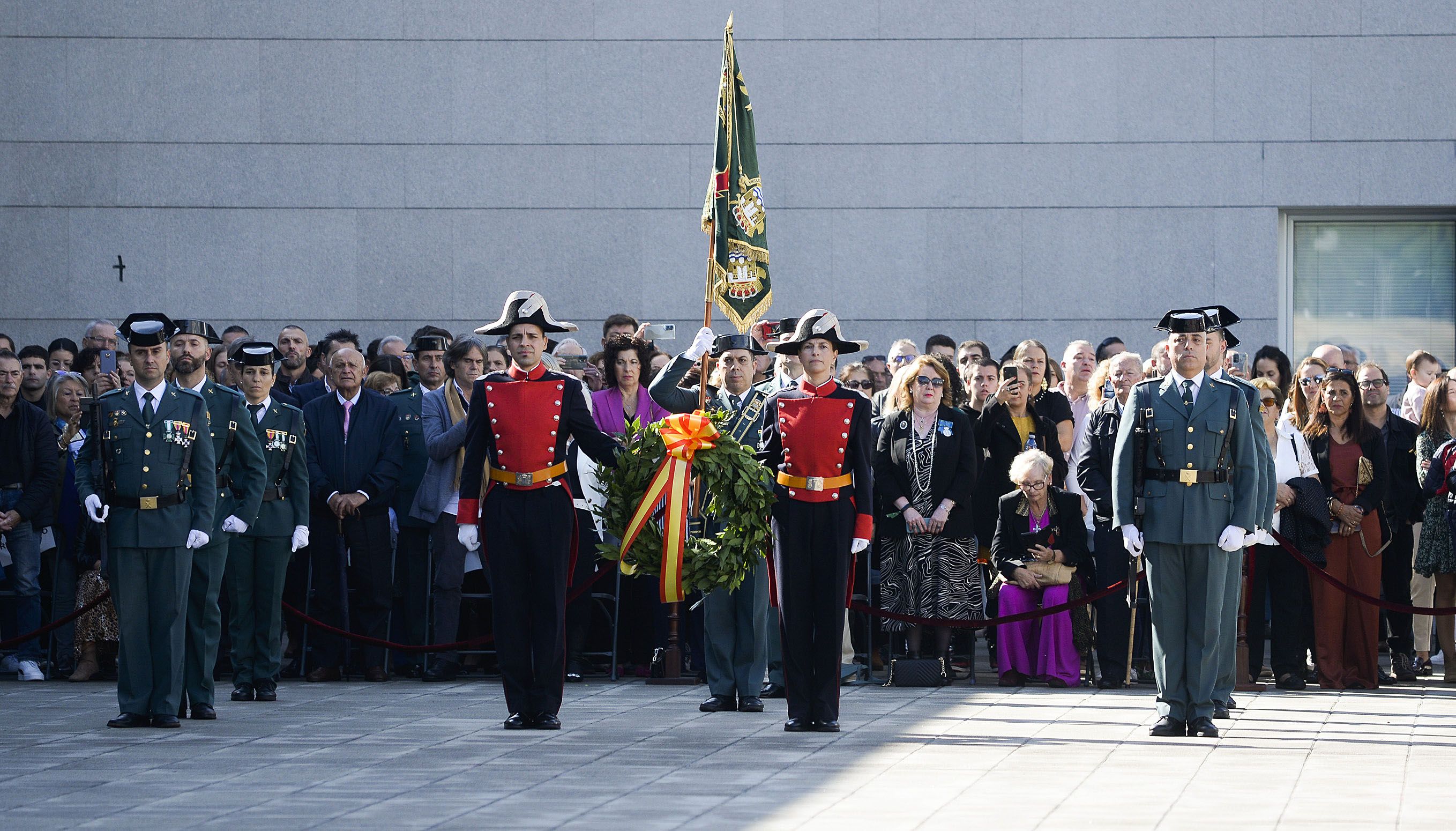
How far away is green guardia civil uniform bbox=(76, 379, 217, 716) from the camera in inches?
366

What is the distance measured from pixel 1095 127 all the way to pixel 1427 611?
21.3 ft

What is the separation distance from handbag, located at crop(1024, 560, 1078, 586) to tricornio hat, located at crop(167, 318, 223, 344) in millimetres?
4909

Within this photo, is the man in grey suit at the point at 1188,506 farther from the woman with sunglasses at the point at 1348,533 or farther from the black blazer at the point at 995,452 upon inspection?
the black blazer at the point at 995,452

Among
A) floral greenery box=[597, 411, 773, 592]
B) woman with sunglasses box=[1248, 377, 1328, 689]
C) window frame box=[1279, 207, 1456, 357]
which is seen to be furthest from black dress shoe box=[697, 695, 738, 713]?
window frame box=[1279, 207, 1456, 357]

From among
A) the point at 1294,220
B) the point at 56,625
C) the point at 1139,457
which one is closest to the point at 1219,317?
the point at 1139,457

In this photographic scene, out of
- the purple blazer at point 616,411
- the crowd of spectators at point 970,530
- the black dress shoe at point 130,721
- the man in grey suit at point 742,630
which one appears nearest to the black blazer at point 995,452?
the crowd of spectators at point 970,530

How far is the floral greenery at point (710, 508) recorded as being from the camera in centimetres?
933

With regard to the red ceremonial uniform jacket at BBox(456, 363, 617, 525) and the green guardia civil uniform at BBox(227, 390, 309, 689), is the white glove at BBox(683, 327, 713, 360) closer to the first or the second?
the red ceremonial uniform jacket at BBox(456, 363, 617, 525)

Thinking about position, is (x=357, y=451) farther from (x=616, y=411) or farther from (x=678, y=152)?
(x=678, y=152)

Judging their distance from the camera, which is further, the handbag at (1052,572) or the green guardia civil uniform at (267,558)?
the handbag at (1052,572)

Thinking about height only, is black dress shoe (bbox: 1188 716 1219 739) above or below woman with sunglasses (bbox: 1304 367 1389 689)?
below

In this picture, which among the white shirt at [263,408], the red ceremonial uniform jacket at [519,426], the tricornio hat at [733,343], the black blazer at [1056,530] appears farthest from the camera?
the black blazer at [1056,530]

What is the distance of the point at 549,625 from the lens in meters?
9.16

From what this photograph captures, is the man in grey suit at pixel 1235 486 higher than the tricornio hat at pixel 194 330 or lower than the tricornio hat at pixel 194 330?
lower
